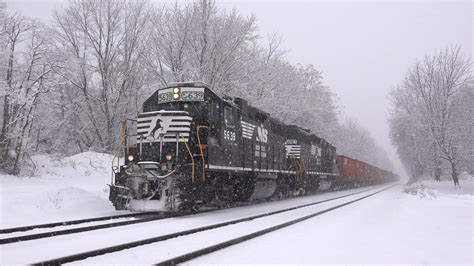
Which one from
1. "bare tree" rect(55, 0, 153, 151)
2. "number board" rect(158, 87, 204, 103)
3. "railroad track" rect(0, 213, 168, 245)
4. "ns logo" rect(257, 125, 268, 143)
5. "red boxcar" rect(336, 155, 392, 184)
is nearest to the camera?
"railroad track" rect(0, 213, 168, 245)

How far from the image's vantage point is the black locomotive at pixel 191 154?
9844 millimetres

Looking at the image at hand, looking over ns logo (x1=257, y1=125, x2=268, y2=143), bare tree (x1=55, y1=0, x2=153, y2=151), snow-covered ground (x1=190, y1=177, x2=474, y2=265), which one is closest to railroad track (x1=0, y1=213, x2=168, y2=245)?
snow-covered ground (x1=190, y1=177, x2=474, y2=265)

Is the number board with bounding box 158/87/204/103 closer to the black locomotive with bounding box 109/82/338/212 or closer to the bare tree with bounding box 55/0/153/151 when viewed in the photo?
the black locomotive with bounding box 109/82/338/212

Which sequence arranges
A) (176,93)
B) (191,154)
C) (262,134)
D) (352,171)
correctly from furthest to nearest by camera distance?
(352,171)
(262,134)
(176,93)
(191,154)

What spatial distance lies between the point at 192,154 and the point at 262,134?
16.6 ft

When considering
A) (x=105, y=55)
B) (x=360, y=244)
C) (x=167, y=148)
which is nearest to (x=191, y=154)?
(x=167, y=148)

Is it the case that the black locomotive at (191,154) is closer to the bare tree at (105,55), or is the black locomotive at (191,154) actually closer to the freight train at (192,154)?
the freight train at (192,154)

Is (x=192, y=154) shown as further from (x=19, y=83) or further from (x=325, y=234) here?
(x=19, y=83)

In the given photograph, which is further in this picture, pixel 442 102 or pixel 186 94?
pixel 442 102

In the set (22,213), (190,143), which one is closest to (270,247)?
(190,143)

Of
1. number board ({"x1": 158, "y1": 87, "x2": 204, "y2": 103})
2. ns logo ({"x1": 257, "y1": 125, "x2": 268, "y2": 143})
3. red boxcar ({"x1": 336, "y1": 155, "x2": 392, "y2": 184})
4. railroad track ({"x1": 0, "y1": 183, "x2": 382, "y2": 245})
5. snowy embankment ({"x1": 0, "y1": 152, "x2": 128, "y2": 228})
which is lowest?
railroad track ({"x1": 0, "y1": 183, "x2": 382, "y2": 245})

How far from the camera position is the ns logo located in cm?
1504

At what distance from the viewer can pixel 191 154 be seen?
10344 mm

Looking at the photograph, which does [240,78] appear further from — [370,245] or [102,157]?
[370,245]
